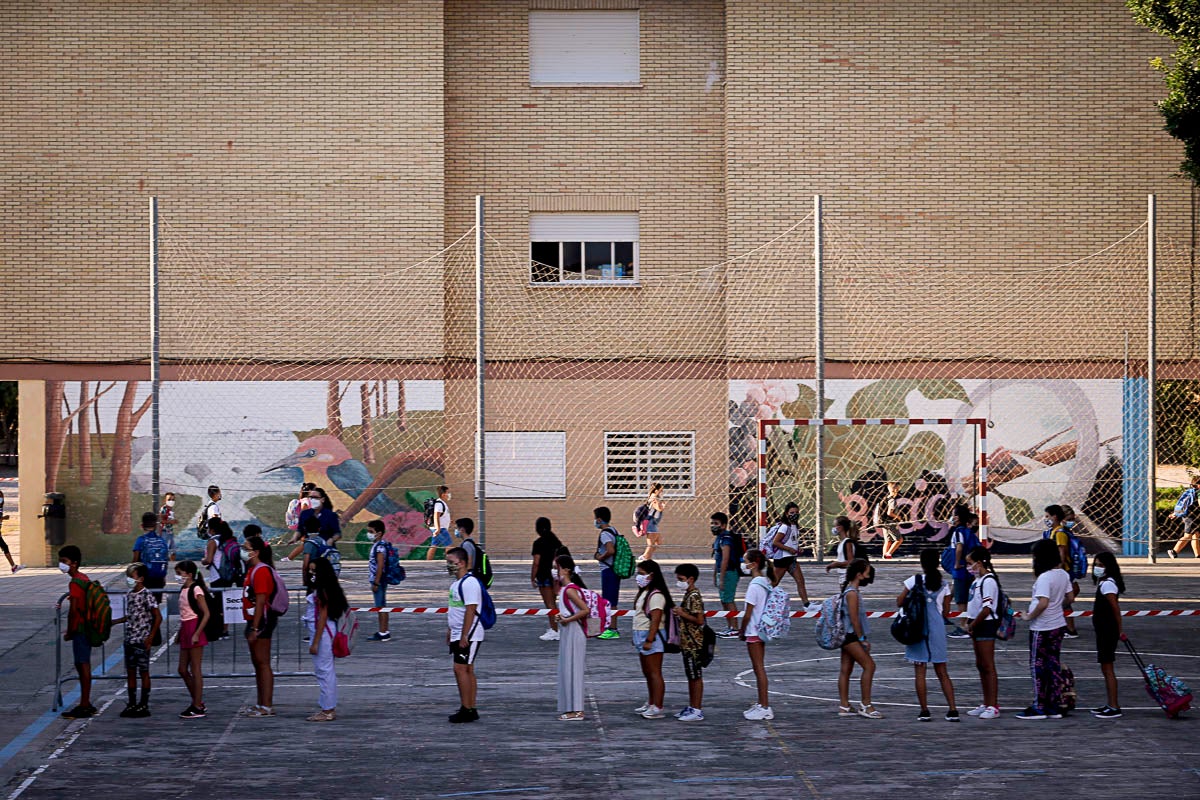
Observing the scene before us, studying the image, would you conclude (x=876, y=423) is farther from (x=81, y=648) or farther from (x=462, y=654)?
(x=81, y=648)

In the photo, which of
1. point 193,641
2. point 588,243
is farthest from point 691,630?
point 588,243

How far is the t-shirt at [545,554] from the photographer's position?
20.6 meters

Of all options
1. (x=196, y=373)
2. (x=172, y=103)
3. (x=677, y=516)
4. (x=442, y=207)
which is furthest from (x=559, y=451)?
(x=172, y=103)

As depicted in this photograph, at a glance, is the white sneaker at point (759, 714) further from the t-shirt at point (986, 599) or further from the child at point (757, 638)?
the t-shirt at point (986, 599)

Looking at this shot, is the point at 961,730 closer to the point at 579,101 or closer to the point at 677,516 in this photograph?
the point at 677,516

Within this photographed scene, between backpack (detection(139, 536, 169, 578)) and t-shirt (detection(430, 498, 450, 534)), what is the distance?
772 cm

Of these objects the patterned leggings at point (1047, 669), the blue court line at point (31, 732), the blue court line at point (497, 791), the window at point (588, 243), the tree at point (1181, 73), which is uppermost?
the tree at point (1181, 73)

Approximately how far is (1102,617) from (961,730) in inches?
78.7

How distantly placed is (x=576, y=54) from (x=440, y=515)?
1062 centimetres

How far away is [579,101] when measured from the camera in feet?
A: 110

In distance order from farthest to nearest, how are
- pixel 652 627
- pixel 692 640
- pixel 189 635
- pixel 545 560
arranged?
1. pixel 545 560
2. pixel 189 635
3. pixel 692 640
4. pixel 652 627

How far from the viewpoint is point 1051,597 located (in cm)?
1527

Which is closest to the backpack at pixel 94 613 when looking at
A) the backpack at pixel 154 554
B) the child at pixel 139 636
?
the child at pixel 139 636

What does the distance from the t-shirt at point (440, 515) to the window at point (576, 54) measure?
960 cm
